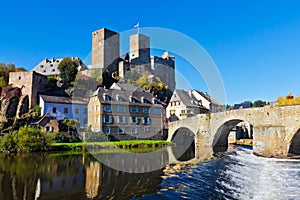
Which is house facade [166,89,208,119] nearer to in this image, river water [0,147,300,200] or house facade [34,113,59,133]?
house facade [34,113,59,133]

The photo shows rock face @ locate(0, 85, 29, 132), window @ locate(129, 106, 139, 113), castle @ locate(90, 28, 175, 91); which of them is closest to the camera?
rock face @ locate(0, 85, 29, 132)

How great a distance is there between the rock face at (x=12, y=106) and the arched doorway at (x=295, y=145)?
36557mm

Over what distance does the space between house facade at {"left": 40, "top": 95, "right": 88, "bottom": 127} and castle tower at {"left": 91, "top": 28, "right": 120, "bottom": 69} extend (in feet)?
72.8

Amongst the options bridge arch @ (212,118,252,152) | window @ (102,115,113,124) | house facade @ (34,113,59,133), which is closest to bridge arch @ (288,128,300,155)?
bridge arch @ (212,118,252,152)

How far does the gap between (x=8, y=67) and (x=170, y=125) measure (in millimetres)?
38511

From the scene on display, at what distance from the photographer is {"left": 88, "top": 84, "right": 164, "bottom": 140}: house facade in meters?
39.1

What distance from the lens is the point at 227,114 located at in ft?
97.5

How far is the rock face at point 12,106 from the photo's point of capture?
1525 inches

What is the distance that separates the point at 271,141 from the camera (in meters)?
23.0

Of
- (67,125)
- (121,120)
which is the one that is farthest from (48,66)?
(121,120)

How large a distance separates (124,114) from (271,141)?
23.4 meters

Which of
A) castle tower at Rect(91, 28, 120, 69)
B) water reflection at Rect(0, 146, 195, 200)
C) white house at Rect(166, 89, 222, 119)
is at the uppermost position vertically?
castle tower at Rect(91, 28, 120, 69)

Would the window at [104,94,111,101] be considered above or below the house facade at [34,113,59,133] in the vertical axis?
above

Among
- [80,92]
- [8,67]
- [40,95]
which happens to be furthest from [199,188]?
[8,67]
